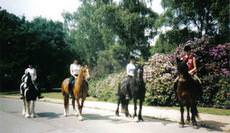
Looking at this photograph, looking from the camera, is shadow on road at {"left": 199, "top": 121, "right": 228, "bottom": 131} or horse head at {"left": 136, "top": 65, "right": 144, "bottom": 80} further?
horse head at {"left": 136, "top": 65, "right": 144, "bottom": 80}

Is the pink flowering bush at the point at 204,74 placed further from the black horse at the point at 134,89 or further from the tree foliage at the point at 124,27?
the tree foliage at the point at 124,27

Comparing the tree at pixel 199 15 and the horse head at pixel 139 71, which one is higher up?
the tree at pixel 199 15

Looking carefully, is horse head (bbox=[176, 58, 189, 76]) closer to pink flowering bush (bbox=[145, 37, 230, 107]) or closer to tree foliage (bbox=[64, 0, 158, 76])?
pink flowering bush (bbox=[145, 37, 230, 107])

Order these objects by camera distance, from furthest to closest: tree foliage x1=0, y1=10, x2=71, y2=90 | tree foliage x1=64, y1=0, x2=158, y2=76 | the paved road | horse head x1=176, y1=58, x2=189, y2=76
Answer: tree foliage x1=0, y1=10, x2=71, y2=90 < tree foliage x1=64, y1=0, x2=158, y2=76 < horse head x1=176, y1=58, x2=189, y2=76 < the paved road

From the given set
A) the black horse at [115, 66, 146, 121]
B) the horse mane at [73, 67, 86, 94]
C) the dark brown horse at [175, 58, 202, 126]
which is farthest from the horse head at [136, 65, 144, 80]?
the horse mane at [73, 67, 86, 94]

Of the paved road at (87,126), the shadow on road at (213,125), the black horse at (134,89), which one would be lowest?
the paved road at (87,126)

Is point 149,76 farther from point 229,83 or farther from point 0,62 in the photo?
point 0,62

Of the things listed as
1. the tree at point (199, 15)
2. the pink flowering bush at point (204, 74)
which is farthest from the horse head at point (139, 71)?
the tree at point (199, 15)

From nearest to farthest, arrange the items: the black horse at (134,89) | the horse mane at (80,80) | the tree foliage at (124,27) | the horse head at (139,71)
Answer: the horse head at (139,71) → the black horse at (134,89) → the horse mane at (80,80) → the tree foliage at (124,27)

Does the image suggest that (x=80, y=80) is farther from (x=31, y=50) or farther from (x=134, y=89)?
(x=31, y=50)

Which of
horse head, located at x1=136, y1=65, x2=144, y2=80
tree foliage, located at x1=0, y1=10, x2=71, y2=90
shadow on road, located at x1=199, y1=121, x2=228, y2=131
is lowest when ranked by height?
shadow on road, located at x1=199, y1=121, x2=228, y2=131

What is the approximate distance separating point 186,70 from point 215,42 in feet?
50.0

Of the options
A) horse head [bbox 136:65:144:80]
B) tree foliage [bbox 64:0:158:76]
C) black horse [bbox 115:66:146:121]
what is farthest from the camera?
tree foliage [bbox 64:0:158:76]

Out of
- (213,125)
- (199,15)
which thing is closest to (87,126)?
(213,125)
